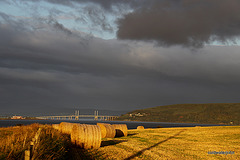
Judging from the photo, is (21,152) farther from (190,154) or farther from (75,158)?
(190,154)

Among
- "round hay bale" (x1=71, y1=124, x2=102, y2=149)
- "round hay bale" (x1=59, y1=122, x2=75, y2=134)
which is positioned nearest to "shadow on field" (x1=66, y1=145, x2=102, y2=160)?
"round hay bale" (x1=71, y1=124, x2=102, y2=149)

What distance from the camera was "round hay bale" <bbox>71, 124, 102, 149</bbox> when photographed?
16.5 m

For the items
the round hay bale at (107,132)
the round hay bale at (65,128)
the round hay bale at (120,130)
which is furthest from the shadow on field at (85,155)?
the round hay bale at (120,130)

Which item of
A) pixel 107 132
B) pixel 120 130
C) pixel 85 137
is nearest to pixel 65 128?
pixel 107 132

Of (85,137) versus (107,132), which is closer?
(85,137)

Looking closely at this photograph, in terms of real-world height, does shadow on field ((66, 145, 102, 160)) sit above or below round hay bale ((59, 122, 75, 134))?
below

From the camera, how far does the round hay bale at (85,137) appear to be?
1645 centimetres

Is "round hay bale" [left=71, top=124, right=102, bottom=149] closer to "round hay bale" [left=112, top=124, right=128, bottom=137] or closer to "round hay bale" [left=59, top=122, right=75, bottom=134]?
"round hay bale" [left=59, top=122, right=75, bottom=134]

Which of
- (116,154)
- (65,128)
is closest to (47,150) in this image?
(116,154)

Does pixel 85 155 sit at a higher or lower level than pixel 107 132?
lower

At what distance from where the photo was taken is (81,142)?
16406 mm

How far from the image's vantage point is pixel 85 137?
54.1 ft

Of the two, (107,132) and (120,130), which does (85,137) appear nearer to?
(107,132)

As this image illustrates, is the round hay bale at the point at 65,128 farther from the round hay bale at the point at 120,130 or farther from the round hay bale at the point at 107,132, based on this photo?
the round hay bale at the point at 120,130
